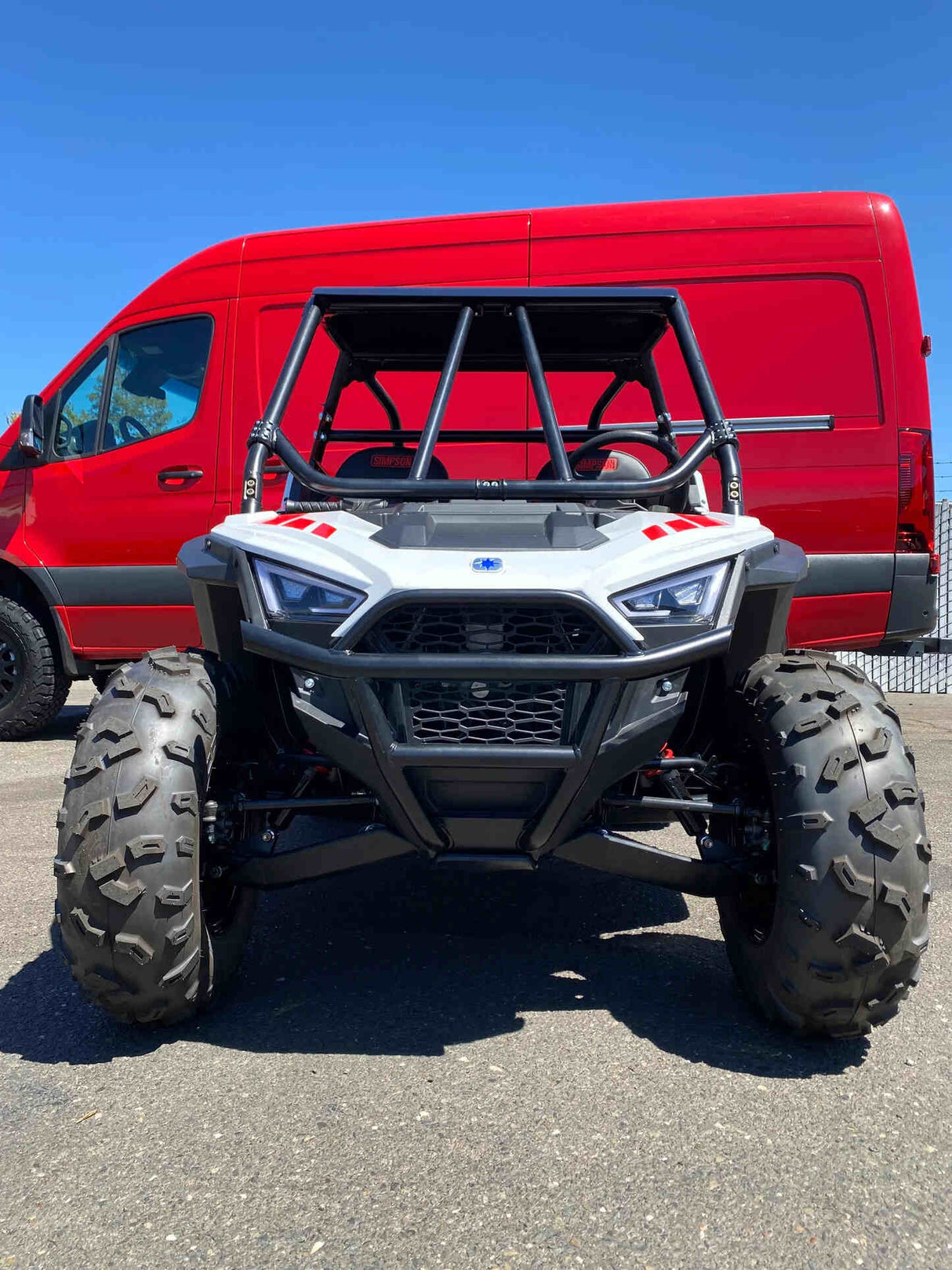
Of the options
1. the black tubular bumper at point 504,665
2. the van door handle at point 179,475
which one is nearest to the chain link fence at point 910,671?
the van door handle at point 179,475

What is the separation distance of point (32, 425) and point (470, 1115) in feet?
16.8

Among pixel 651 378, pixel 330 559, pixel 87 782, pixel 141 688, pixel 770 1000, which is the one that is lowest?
pixel 770 1000

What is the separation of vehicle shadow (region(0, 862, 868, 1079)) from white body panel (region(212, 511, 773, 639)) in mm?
988

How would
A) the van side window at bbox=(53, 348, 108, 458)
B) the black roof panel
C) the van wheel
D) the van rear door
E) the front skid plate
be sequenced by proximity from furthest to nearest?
the van wheel < the van side window at bbox=(53, 348, 108, 458) < the van rear door < the black roof panel < the front skid plate

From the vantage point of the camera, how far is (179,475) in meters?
6.21

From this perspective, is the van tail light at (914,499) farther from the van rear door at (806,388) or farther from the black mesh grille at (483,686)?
the black mesh grille at (483,686)

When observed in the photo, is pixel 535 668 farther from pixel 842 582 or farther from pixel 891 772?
pixel 842 582

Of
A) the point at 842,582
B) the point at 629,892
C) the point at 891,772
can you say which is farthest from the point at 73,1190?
the point at 842,582

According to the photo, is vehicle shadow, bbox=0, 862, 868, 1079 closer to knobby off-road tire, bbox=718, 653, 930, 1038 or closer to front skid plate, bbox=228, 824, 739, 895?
knobby off-road tire, bbox=718, 653, 930, 1038

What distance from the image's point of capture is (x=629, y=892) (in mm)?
3771

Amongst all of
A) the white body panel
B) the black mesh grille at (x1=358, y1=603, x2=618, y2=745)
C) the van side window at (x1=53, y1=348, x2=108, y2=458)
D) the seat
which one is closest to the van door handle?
the van side window at (x1=53, y1=348, x2=108, y2=458)

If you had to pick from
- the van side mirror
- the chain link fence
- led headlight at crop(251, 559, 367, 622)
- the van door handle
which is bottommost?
the chain link fence

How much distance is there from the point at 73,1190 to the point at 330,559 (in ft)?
4.25

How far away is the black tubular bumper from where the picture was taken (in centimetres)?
224
